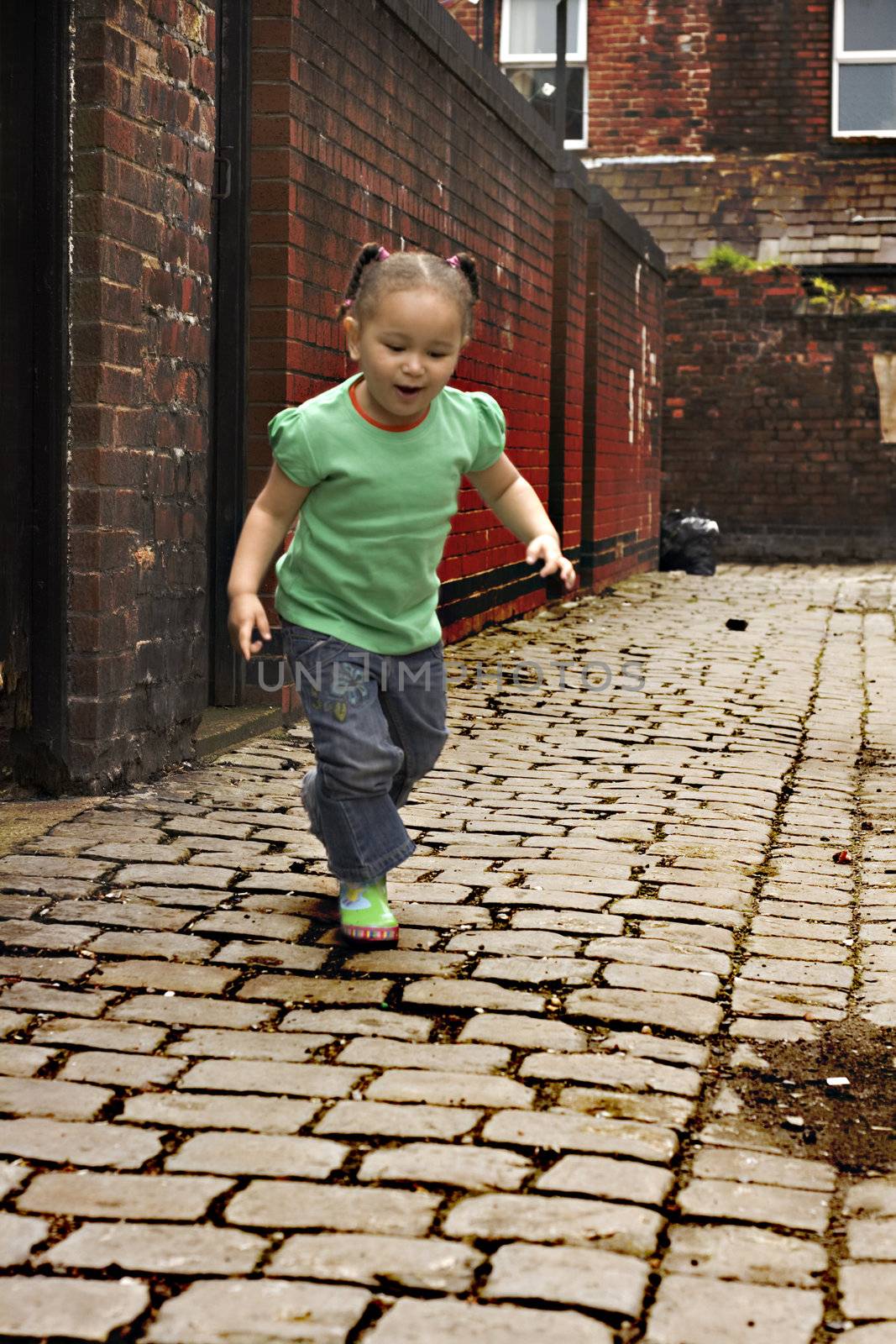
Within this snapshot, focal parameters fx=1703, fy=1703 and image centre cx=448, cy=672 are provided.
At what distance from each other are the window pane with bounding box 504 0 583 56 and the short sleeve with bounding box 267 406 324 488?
18.0 m

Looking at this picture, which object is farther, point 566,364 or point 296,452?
point 566,364

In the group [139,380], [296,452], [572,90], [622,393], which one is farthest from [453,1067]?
[572,90]

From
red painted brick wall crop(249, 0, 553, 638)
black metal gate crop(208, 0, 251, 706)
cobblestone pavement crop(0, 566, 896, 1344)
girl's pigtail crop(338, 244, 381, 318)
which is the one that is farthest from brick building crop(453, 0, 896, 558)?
girl's pigtail crop(338, 244, 381, 318)

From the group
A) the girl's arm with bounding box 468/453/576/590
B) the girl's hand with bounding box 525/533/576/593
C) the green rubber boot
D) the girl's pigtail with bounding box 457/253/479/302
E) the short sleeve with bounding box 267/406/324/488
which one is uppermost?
the girl's pigtail with bounding box 457/253/479/302

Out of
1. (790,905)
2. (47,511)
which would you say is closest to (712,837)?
(790,905)

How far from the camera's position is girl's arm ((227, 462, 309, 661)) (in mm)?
3420

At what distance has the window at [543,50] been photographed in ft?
65.0

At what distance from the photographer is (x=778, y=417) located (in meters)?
19.3

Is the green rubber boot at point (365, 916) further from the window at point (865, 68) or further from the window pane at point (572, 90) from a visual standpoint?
the window at point (865, 68)

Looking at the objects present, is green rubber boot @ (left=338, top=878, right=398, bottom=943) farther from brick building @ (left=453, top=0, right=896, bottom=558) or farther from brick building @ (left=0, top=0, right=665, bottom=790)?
brick building @ (left=453, top=0, right=896, bottom=558)

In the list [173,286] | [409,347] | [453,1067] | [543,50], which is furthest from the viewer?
[543,50]

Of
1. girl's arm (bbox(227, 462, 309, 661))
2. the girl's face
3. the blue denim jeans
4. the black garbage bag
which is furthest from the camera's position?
the black garbage bag

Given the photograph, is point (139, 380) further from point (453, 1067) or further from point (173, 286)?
point (453, 1067)

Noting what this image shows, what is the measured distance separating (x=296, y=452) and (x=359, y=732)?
0.59 metres
